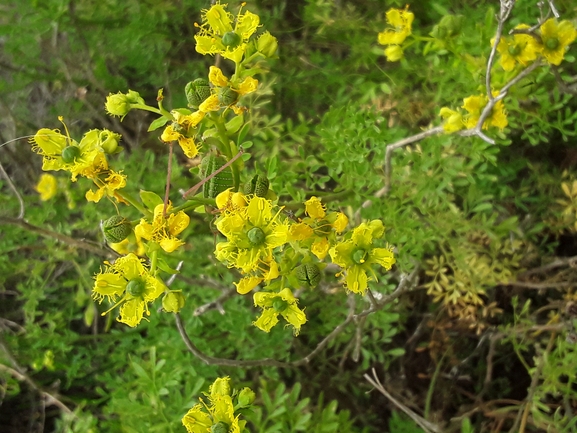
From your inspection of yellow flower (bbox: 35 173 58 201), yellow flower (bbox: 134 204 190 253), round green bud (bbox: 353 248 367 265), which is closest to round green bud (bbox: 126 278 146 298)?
yellow flower (bbox: 134 204 190 253)

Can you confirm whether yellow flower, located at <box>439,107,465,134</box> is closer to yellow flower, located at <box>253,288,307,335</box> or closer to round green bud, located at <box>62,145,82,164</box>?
yellow flower, located at <box>253,288,307,335</box>

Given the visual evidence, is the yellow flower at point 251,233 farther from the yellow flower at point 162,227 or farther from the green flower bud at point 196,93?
the green flower bud at point 196,93

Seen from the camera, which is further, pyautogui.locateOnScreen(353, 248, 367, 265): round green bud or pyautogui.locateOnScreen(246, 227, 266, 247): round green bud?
pyautogui.locateOnScreen(353, 248, 367, 265): round green bud

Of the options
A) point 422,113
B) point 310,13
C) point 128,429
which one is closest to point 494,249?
point 422,113

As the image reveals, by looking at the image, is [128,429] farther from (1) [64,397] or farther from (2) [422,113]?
(2) [422,113]

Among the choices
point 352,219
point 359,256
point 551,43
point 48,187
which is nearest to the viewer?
point 359,256

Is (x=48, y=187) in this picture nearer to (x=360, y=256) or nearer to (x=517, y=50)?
(x=360, y=256)

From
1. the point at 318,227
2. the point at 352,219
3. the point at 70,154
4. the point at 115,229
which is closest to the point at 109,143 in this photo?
the point at 70,154
